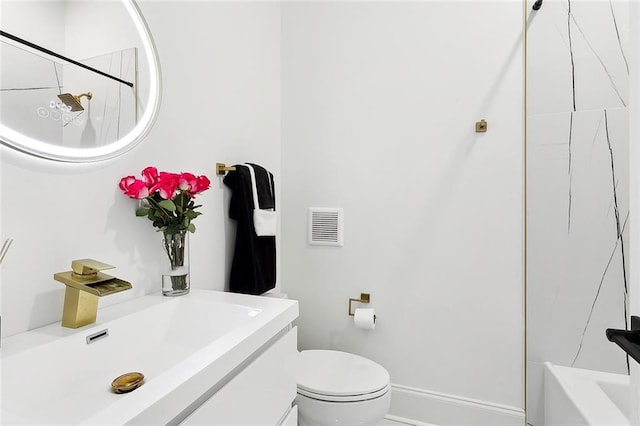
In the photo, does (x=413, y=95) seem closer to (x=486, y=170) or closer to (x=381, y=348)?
(x=486, y=170)

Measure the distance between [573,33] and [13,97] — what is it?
1.68 metres

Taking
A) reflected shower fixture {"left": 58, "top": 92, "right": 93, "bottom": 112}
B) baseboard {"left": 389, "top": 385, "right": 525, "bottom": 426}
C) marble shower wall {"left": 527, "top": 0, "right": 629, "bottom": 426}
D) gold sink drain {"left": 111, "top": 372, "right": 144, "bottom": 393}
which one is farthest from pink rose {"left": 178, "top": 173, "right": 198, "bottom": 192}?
baseboard {"left": 389, "top": 385, "right": 525, "bottom": 426}

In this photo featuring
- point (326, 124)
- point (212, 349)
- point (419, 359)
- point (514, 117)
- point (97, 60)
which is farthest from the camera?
point (326, 124)

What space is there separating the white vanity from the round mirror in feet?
1.45

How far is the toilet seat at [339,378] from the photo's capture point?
1285mm

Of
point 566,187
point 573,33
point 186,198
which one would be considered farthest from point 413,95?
point 186,198

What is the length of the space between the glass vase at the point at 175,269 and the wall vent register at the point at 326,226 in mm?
911

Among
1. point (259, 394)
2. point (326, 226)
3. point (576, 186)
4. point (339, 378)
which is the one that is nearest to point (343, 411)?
point (339, 378)

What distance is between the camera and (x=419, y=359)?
1702mm

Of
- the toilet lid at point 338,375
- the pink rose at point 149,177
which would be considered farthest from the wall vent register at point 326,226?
the pink rose at point 149,177

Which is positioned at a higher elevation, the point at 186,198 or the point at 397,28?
the point at 397,28

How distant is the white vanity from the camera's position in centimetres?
56

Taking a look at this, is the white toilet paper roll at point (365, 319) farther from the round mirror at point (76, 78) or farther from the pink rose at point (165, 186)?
the round mirror at point (76, 78)

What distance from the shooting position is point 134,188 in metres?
0.93
